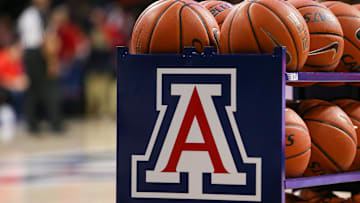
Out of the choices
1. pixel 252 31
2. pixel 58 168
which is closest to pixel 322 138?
pixel 252 31

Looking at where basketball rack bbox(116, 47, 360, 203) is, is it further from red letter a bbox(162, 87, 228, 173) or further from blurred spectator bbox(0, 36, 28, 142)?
blurred spectator bbox(0, 36, 28, 142)

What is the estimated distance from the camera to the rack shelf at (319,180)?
2596 mm

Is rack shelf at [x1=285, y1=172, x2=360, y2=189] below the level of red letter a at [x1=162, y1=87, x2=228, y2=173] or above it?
below

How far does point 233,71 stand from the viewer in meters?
2.49

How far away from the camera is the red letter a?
2514mm

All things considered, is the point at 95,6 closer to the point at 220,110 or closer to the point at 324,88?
the point at 324,88

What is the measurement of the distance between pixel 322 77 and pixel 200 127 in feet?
2.08

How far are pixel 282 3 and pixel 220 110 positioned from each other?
21.1 inches

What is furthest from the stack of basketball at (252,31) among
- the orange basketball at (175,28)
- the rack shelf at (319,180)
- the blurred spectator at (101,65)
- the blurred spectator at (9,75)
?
the blurred spectator at (9,75)

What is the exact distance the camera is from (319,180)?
273 centimetres

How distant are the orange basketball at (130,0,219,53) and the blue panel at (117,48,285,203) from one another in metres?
0.14

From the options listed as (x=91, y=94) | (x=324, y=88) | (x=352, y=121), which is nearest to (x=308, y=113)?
(x=352, y=121)

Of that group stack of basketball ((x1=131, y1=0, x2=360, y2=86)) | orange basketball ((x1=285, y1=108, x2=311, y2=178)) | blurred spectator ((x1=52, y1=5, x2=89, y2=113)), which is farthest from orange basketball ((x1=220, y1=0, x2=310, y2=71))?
blurred spectator ((x1=52, y1=5, x2=89, y2=113))

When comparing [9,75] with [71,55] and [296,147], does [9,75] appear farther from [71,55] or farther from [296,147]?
[296,147]
